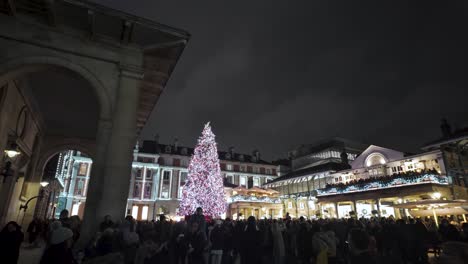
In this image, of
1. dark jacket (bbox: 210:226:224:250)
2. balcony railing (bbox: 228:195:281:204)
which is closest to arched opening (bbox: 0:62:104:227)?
dark jacket (bbox: 210:226:224:250)

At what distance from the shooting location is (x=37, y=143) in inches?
554

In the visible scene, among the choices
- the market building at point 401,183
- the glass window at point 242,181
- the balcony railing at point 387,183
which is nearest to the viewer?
the market building at point 401,183

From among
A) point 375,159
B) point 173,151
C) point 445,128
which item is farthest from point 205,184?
point 173,151

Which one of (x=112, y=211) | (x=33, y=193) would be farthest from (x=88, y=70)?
(x=33, y=193)

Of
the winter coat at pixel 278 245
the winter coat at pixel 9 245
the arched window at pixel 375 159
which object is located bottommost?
the winter coat at pixel 278 245

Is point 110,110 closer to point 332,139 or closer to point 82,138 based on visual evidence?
point 82,138

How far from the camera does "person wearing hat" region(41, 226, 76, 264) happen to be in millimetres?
3350

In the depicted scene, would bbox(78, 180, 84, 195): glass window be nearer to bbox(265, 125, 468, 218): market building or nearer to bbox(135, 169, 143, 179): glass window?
bbox(135, 169, 143, 179): glass window

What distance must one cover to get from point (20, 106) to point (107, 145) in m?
6.41

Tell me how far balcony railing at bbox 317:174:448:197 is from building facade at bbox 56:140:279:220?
935 centimetres

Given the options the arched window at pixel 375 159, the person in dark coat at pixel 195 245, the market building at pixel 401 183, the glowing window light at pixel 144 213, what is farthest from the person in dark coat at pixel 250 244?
the glowing window light at pixel 144 213

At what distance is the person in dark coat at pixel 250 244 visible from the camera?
841 centimetres

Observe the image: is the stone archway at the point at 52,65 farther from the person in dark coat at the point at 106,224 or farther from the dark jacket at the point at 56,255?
the dark jacket at the point at 56,255

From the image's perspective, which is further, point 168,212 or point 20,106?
point 168,212
